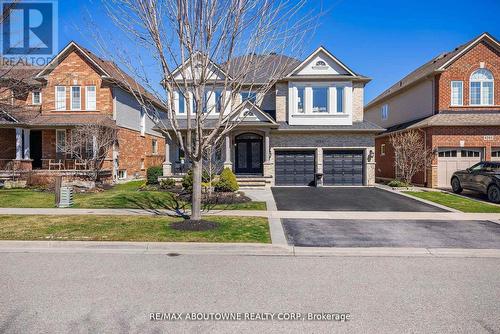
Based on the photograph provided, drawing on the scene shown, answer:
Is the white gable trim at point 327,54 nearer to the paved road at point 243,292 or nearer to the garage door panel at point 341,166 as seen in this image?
the garage door panel at point 341,166

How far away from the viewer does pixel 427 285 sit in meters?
5.24

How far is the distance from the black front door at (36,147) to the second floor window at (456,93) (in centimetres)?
2973

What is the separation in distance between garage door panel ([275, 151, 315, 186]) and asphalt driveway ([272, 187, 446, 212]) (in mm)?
4101

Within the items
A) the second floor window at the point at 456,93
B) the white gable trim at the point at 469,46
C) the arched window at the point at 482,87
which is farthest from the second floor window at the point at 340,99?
the arched window at the point at 482,87

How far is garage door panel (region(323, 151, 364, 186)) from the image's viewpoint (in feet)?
69.9

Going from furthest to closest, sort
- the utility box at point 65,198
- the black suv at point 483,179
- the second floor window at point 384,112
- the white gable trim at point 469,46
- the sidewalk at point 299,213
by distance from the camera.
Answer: the second floor window at point 384,112, the white gable trim at point 469,46, the black suv at point 483,179, the utility box at point 65,198, the sidewalk at point 299,213

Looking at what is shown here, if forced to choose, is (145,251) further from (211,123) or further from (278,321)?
(211,123)

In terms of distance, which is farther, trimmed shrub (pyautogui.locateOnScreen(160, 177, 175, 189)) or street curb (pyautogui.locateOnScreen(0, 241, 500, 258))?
trimmed shrub (pyautogui.locateOnScreen(160, 177, 175, 189))

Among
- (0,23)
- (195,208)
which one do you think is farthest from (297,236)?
(0,23)

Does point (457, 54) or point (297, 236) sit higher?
point (457, 54)

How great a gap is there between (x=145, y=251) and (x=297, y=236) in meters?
3.88

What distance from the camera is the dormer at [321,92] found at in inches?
829

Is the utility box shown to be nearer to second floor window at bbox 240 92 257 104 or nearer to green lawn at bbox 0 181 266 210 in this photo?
green lawn at bbox 0 181 266 210
